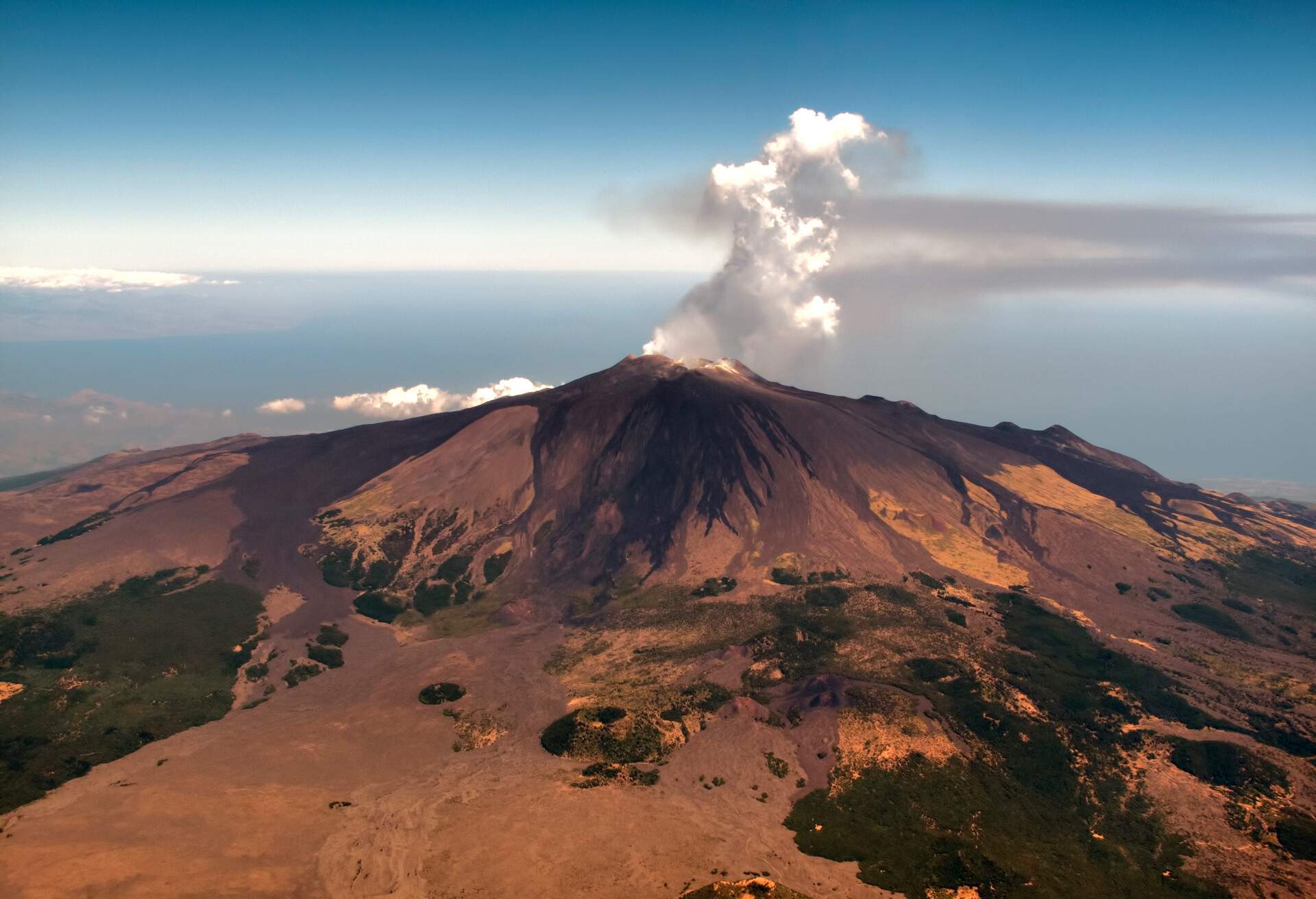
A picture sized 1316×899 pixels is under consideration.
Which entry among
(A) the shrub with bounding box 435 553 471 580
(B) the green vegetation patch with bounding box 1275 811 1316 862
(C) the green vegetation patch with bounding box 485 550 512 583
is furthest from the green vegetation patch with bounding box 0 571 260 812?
(B) the green vegetation patch with bounding box 1275 811 1316 862

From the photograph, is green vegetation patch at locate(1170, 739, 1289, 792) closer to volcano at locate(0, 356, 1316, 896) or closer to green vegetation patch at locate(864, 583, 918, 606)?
volcano at locate(0, 356, 1316, 896)

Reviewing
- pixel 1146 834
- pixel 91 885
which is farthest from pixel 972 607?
pixel 91 885

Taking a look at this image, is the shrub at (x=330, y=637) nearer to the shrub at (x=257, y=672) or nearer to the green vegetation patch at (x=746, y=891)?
the shrub at (x=257, y=672)

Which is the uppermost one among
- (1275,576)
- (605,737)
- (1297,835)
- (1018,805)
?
(1275,576)

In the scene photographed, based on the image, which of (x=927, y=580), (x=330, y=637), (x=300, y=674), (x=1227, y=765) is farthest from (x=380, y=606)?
(x=1227, y=765)

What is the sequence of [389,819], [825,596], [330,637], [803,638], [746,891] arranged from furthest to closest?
1. [825,596]
2. [330,637]
3. [803,638]
4. [389,819]
5. [746,891]

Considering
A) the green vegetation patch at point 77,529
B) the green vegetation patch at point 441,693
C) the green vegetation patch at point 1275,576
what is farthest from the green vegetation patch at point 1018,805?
the green vegetation patch at point 77,529

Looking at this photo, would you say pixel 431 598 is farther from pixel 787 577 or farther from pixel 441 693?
pixel 787 577
